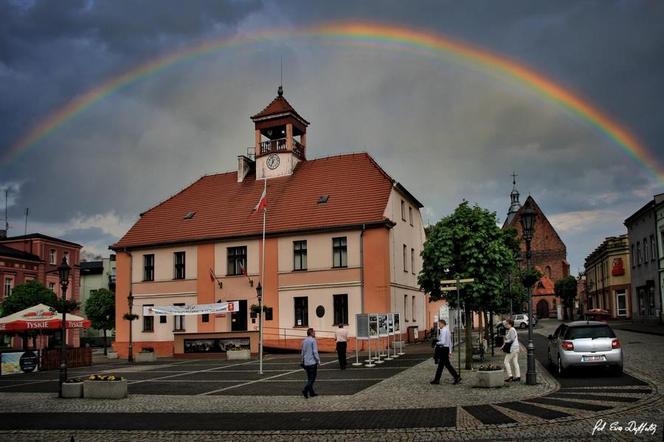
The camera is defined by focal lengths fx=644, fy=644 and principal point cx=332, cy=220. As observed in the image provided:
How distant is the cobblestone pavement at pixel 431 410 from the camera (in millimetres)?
12195

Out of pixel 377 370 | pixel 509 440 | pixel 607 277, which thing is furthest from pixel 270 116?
pixel 607 277

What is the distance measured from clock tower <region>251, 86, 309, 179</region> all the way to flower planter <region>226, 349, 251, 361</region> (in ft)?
52.1

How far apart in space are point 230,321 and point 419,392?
27.1 meters

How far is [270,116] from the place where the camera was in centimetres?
4891

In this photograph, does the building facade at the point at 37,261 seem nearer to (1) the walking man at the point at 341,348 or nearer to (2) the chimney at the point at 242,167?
(2) the chimney at the point at 242,167

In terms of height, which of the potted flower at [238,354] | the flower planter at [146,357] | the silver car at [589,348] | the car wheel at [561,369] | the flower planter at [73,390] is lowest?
the flower planter at [146,357]

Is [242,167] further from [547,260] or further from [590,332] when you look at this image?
[547,260]

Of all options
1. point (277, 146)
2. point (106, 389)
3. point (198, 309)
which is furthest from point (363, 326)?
point (277, 146)

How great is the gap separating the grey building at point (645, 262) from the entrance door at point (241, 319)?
31.4m

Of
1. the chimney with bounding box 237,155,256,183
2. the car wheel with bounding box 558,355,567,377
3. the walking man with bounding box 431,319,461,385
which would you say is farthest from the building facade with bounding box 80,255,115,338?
the car wheel with bounding box 558,355,567,377

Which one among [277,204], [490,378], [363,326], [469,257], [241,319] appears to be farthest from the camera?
[277,204]

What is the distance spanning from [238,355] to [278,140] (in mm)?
18305

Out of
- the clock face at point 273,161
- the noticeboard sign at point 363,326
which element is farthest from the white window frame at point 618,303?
the noticeboard sign at point 363,326

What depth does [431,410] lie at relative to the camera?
15.1 meters
